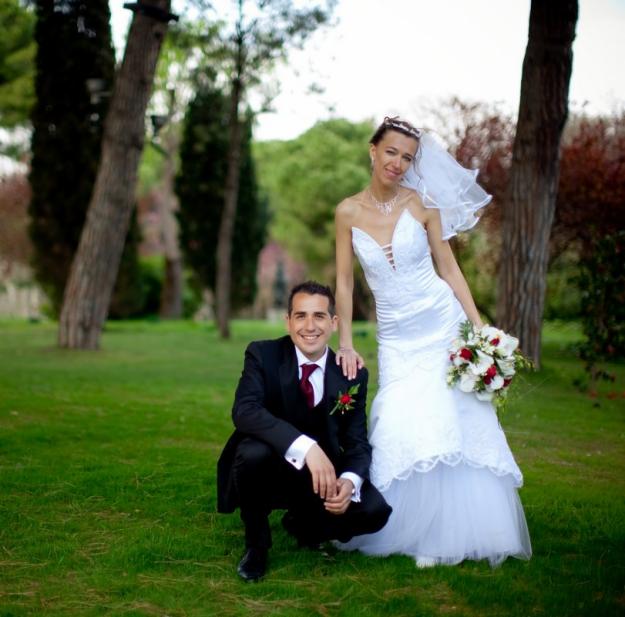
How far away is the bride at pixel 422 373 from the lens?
149 inches

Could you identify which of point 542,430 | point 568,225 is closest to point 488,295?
point 568,225

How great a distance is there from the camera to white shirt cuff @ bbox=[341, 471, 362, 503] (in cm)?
360

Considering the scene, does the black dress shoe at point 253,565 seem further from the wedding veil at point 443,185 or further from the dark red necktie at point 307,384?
the wedding veil at point 443,185

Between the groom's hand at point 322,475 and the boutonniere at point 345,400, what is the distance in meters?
0.32

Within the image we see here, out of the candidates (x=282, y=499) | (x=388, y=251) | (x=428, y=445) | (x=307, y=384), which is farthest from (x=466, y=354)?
(x=282, y=499)

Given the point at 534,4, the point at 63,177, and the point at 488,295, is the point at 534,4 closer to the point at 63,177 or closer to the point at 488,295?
the point at 488,295

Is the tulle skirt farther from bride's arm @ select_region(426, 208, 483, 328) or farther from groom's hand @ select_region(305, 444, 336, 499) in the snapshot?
bride's arm @ select_region(426, 208, 483, 328)

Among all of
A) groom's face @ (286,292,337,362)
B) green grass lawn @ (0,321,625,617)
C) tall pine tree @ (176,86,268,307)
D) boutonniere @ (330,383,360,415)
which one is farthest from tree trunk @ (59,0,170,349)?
tall pine tree @ (176,86,268,307)

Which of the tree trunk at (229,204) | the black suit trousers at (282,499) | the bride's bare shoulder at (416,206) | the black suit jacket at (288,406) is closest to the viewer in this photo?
the black suit trousers at (282,499)

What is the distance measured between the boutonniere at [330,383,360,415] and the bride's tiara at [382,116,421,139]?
1309 millimetres

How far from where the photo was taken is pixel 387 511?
142 inches

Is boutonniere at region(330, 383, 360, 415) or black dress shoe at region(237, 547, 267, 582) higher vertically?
boutonniere at region(330, 383, 360, 415)

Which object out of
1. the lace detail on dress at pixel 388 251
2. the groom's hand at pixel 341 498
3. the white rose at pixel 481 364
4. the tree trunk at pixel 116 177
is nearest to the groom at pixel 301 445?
the groom's hand at pixel 341 498

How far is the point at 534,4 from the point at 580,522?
24.3 ft
